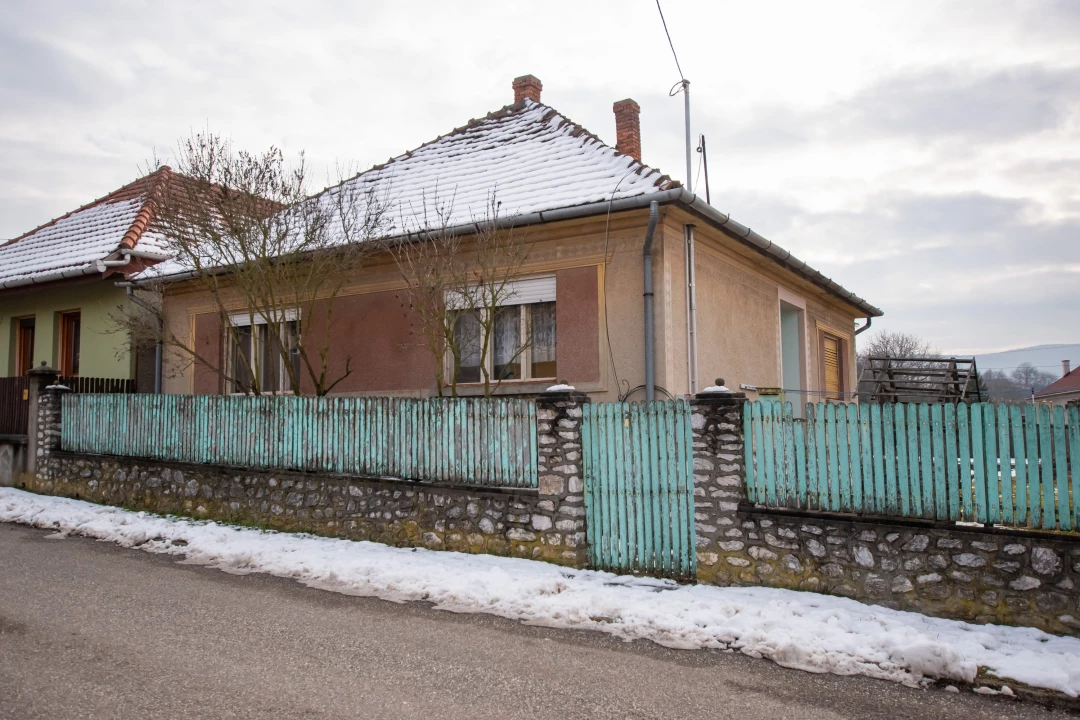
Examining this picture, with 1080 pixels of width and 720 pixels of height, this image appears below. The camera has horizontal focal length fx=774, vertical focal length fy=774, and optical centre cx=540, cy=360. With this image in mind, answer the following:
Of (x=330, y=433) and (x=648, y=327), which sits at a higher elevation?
(x=648, y=327)

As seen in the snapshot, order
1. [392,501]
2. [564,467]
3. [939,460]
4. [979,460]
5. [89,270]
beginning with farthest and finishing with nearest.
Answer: [89,270]
[392,501]
[564,467]
[939,460]
[979,460]

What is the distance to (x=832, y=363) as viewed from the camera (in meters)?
17.0

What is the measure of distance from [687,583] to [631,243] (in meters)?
4.52

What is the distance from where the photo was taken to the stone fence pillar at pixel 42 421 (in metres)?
12.0

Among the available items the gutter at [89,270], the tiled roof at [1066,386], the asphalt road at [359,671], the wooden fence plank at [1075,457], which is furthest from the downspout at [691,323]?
the tiled roof at [1066,386]

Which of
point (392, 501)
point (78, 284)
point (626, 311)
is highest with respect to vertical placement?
point (78, 284)

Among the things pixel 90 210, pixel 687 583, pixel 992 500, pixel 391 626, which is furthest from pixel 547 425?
pixel 90 210

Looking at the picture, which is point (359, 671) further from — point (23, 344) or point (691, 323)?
point (23, 344)

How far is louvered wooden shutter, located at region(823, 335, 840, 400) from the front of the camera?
16434 millimetres

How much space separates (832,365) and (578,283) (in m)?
9.17

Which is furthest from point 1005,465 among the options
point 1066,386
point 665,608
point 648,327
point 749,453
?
point 1066,386

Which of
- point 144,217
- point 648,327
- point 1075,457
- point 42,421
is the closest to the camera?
point 1075,457

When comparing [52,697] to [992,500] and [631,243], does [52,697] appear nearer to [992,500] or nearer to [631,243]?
[992,500]

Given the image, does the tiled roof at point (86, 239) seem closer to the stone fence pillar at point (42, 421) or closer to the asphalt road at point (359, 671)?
the stone fence pillar at point (42, 421)
